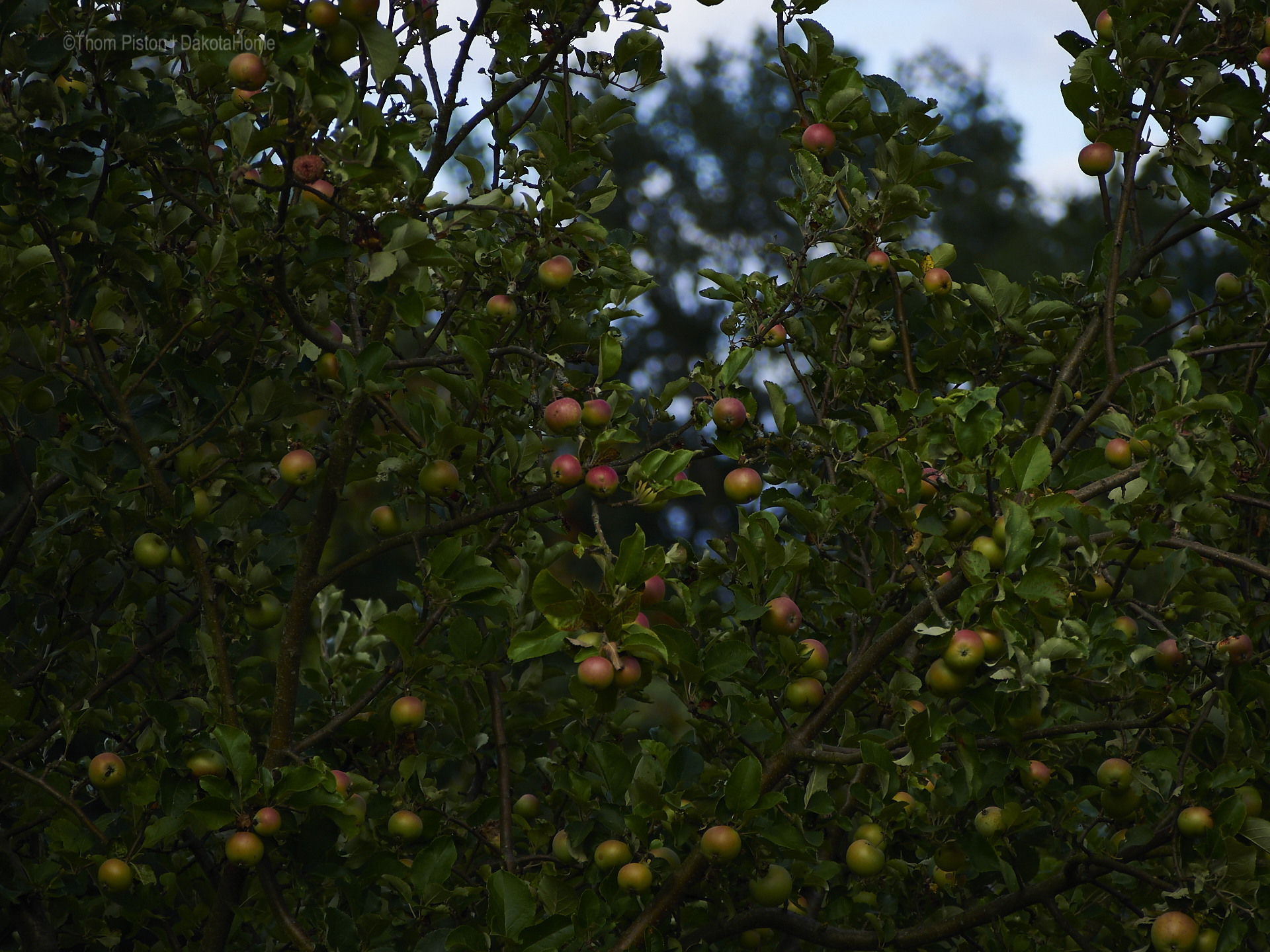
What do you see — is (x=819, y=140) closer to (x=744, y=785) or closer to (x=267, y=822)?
(x=744, y=785)

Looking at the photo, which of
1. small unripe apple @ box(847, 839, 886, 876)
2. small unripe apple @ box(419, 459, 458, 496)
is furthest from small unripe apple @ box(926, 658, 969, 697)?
small unripe apple @ box(419, 459, 458, 496)

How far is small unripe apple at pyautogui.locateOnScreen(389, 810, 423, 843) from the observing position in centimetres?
190

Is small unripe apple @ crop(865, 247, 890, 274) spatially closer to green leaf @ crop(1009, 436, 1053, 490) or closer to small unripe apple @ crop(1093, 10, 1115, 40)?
small unripe apple @ crop(1093, 10, 1115, 40)

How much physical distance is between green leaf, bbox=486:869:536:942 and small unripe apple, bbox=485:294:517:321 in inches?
35.1

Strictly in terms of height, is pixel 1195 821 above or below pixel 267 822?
above

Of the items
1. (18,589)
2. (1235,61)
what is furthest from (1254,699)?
(18,589)

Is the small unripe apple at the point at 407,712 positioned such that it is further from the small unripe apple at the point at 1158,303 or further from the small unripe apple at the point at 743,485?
the small unripe apple at the point at 1158,303

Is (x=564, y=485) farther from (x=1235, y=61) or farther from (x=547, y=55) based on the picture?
(x=1235, y=61)

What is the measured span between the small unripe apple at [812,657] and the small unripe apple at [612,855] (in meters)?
0.42

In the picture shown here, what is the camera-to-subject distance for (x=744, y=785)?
1.67 metres

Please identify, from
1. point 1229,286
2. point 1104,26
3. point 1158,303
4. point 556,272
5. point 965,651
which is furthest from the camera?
point 1229,286

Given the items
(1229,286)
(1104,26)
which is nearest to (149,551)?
(1104,26)

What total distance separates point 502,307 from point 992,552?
0.89 m

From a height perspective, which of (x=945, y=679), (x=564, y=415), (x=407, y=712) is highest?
(x=564, y=415)
